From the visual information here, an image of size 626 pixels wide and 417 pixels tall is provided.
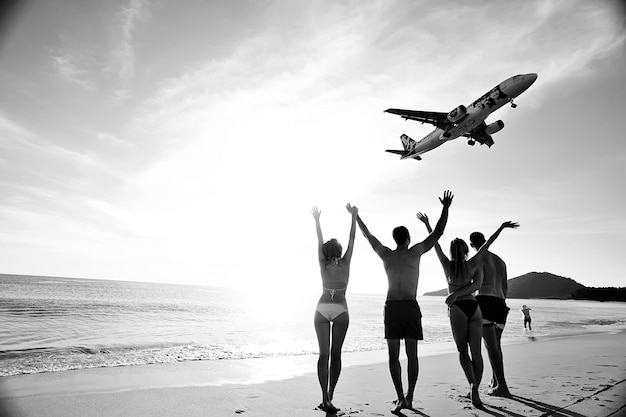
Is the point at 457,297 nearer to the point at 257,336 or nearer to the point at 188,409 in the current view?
the point at 188,409

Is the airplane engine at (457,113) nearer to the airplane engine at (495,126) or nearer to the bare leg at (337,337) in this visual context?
the airplane engine at (495,126)

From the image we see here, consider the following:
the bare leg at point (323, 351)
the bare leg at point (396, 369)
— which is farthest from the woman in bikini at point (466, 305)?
the bare leg at point (323, 351)

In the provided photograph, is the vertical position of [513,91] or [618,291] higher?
[513,91]

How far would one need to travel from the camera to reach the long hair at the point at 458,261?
4.59 meters

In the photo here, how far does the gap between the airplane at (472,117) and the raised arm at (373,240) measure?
760 inches

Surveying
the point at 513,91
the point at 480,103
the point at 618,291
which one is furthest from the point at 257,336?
the point at 618,291

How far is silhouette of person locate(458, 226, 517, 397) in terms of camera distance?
16.0 feet

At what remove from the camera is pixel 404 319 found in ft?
13.6

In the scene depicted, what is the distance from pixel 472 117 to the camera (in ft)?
69.8

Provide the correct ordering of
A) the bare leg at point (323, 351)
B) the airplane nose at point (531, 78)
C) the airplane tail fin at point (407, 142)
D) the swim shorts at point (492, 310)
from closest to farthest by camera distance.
Answer: the bare leg at point (323, 351) → the swim shorts at point (492, 310) → the airplane nose at point (531, 78) → the airplane tail fin at point (407, 142)

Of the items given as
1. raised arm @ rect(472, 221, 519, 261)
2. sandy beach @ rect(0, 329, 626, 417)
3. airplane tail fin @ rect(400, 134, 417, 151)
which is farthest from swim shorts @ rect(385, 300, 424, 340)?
airplane tail fin @ rect(400, 134, 417, 151)

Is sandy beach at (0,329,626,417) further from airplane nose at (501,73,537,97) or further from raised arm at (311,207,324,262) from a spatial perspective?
airplane nose at (501,73,537,97)

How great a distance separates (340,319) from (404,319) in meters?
0.72

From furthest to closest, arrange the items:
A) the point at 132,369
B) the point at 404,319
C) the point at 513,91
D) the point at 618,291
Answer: the point at 618,291 → the point at 513,91 → the point at 132,369 → the point at 404,319
